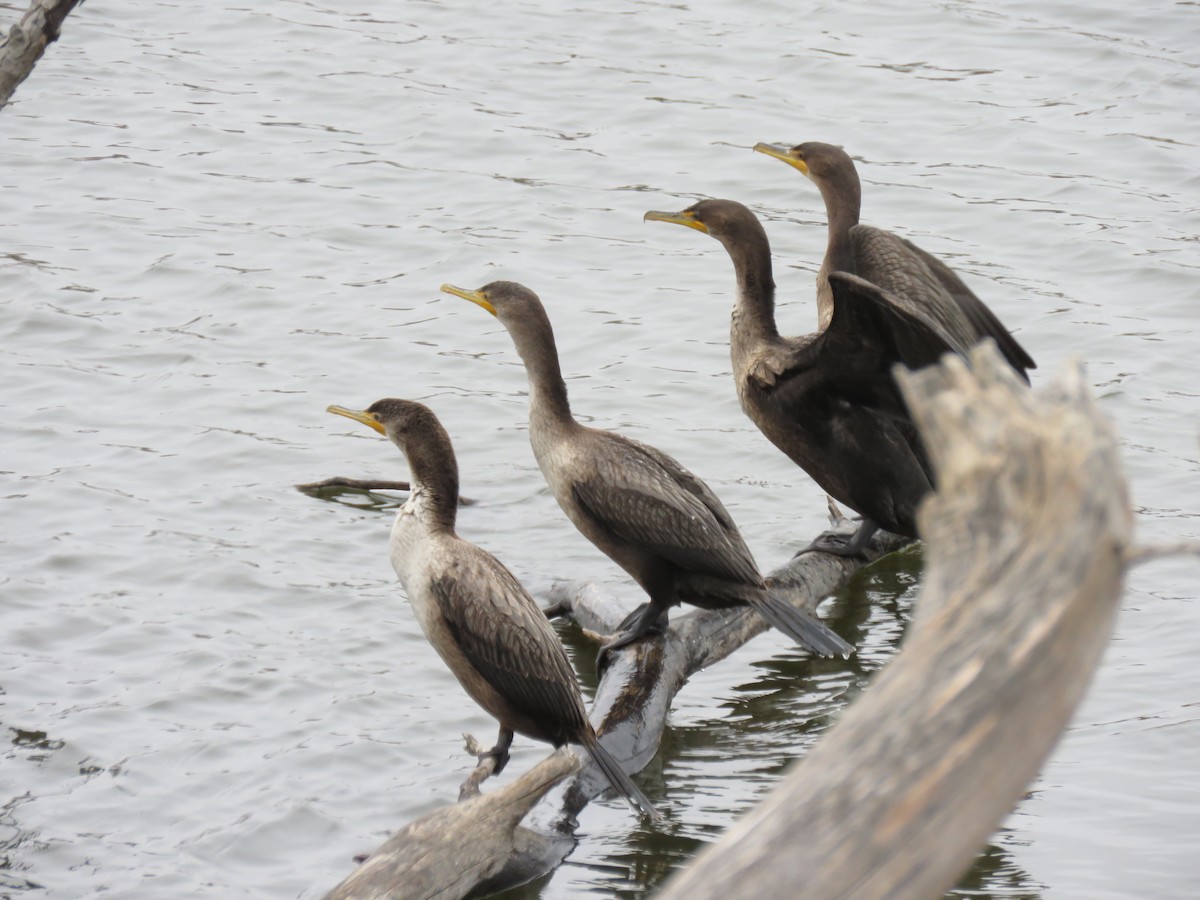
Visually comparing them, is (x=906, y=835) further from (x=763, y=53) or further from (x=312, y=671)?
(x=763, y=53)

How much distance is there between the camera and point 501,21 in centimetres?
1409

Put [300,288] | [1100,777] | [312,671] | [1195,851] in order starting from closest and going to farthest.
→ [1195,851]
[1100,777]
[312,671]
[300,288]

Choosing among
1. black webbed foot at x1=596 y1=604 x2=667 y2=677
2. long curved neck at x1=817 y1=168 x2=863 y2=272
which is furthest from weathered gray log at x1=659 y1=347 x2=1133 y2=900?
long curved neck at x1=817 y1=168 x2=863 y2=272

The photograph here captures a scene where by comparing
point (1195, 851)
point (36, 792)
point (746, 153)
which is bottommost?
point (36, 792)

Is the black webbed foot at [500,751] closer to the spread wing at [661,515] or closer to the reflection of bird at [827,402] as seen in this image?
the spread wing at [661,515]

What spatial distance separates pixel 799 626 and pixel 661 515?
0.58 metres

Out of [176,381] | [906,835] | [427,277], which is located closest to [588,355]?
[427,277]

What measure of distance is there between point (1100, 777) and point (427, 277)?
5909mm

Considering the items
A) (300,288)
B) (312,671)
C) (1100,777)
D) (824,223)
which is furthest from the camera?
(824,223)

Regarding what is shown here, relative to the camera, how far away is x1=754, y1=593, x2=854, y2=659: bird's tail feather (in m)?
5.33

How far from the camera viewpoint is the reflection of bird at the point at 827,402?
5.82m

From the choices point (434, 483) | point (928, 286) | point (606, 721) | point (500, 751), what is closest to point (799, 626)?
point (606, 721)

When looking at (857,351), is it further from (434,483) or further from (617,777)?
(617,777)

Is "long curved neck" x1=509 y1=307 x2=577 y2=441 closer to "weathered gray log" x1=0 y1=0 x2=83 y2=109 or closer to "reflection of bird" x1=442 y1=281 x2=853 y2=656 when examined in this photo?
"reflection of bird" x1=442 y1=281 x2=853 y2=656
